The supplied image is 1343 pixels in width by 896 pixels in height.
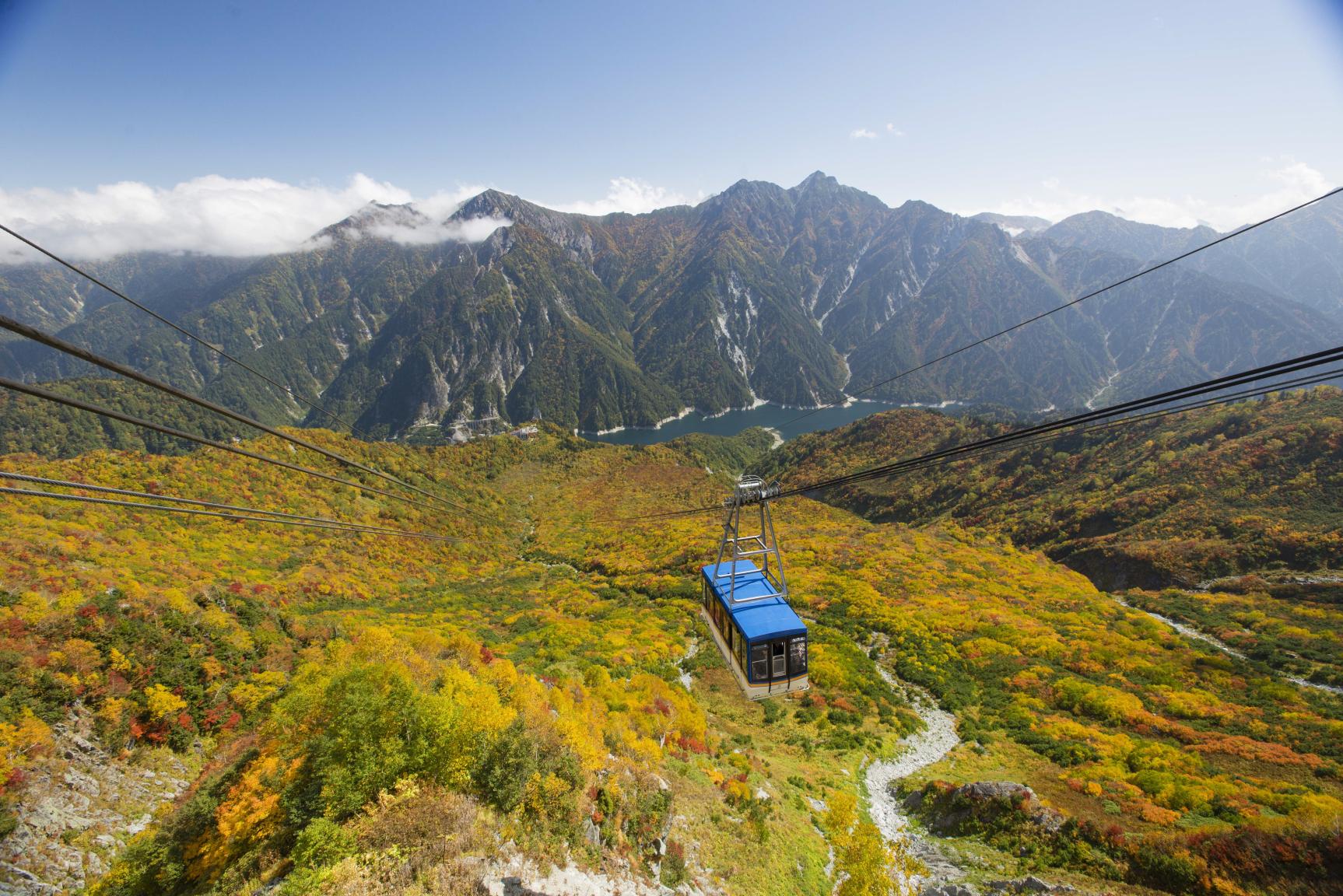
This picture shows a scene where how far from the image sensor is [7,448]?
7156 inches

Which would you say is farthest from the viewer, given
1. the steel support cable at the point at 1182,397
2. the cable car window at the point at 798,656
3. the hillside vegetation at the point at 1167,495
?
the hillside vegetation at the point at 1167,495

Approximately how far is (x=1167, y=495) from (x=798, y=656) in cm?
9222

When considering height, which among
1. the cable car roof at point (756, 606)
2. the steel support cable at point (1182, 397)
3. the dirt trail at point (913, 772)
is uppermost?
the steel support cable at point (1182, 397)

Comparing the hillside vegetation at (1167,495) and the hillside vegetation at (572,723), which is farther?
the hillside vegetation at (1167,495)

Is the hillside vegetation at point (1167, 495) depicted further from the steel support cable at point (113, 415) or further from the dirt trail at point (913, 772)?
the steel support cable at point (113, 415)

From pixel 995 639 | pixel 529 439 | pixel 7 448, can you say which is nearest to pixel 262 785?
pixel 995 639

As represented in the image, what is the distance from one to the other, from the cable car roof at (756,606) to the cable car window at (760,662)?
561mm

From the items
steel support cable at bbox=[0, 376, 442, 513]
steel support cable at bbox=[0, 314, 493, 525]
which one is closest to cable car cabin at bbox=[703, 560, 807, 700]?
steel support cable at bbox=[0, 376, 442, 513]

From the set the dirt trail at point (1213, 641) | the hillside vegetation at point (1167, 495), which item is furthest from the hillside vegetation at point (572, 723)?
the hillside vegetation at point (1167, 495)

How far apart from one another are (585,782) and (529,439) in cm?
14087

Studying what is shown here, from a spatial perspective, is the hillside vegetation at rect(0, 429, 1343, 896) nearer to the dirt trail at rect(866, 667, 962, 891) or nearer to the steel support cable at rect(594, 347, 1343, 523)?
the dirt trail at rect(866, 667, 962, 891)

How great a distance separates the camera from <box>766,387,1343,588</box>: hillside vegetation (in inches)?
2564

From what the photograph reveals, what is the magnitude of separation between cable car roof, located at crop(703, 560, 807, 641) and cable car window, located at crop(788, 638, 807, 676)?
513 mm

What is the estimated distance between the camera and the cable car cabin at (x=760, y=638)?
2162 cm
